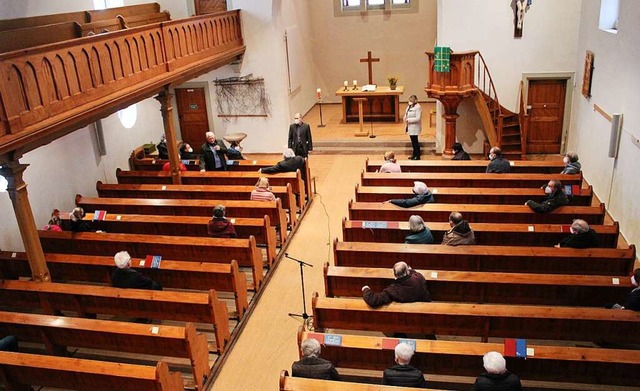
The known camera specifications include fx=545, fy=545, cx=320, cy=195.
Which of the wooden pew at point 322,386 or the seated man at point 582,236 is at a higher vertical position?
the seated man at point 582,236

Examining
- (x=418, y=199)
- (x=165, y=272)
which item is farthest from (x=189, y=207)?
A: (x=418, y=199)

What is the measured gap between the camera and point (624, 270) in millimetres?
6605

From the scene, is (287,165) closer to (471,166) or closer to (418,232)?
(471,166)

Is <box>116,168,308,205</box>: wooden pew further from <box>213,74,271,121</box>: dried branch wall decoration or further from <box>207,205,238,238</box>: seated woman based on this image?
<box>213,74,271,121</box>: dried branch wall decoration

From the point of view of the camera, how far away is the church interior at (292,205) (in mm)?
5648

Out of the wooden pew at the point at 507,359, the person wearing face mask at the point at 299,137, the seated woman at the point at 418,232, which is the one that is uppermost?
the person wearing face mask at the point at 299,137

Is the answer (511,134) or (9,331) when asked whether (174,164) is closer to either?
(9,331)

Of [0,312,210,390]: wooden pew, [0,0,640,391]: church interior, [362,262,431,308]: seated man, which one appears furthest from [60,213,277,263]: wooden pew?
[362,262,431,308]: seated man

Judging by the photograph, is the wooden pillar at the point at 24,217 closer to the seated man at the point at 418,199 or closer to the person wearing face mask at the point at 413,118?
the seated man at the point at 418,199

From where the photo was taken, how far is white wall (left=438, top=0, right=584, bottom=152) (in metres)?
12.2

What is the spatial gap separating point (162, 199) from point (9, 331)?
148 inches

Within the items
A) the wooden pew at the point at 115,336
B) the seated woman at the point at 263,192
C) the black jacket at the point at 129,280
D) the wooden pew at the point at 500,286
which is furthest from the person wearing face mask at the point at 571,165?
the black jacket at the point at 129,280

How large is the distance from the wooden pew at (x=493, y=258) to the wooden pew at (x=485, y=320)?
1133 millimetres

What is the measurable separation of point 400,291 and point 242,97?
946cm
